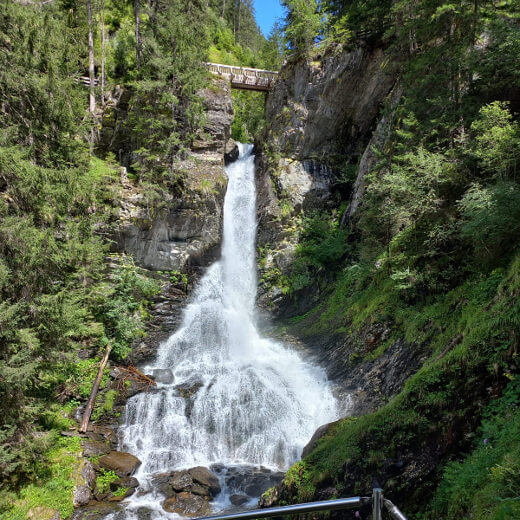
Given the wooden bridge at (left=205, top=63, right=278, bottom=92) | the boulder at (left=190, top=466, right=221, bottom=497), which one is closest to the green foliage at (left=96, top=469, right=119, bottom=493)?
the boulder at (left=190, top=466, right=221, bottom=497)

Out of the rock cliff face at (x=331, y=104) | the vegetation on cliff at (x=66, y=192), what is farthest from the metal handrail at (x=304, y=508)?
the rock cliff face at (x=331, y=104)

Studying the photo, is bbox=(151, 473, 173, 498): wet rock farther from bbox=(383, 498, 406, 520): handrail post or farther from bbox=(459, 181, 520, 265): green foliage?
bbox=(459, 181, 520, 265): green foliage

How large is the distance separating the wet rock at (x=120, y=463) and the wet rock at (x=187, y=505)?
6.06 feet

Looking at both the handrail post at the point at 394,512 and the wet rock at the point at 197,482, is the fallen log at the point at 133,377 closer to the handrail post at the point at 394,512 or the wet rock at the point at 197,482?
the wet rock at the point at 197,482

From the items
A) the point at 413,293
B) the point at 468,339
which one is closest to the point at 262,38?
the point at 413,293

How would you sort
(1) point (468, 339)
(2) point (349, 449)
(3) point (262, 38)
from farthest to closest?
(3) point (262, 38) < (2) point (349, 449) < (1) point (468, 339)

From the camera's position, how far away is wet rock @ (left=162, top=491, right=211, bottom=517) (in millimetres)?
8539

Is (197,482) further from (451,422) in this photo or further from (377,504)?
(377,504)

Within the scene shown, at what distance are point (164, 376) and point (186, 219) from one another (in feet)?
30.4

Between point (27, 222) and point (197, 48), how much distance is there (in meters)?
18.8

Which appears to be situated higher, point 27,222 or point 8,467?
point 27,222

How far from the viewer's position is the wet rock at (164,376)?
14262mm

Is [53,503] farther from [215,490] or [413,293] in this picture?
[413,293]

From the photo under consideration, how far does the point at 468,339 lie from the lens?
5566 millimetres
